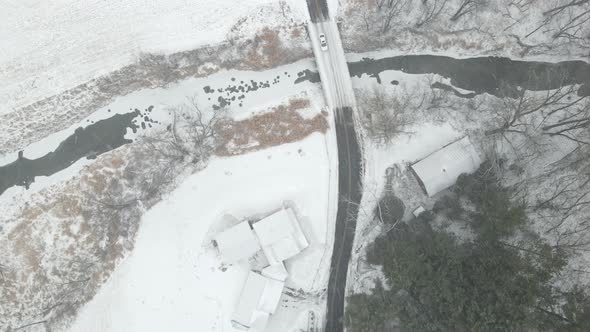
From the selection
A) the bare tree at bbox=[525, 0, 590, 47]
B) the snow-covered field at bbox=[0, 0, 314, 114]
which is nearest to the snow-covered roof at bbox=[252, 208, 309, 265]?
the snow-covered field at bbox=[0, 0, 314, 114]

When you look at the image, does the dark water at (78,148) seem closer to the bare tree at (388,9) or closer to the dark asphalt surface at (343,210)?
the dark asphalt surface at (343,210)

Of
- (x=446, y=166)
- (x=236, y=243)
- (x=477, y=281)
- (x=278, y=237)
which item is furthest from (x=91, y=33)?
(x=477, y=281)

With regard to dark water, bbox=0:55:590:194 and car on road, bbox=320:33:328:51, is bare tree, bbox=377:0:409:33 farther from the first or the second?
car on road, bbox=320:33:328:51

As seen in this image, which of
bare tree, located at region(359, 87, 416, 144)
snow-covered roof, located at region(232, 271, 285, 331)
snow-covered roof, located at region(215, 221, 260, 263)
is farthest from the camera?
bare tree, located at region(359, 87, 416, 144)

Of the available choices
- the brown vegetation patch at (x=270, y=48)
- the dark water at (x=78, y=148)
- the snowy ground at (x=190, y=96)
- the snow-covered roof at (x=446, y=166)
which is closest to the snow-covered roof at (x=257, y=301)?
the snow-covered roof at (x=446, y=166)

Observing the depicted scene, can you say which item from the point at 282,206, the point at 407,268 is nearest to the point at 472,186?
the point at 407,268

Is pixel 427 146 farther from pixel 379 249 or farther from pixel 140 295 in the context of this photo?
pixel 140 295
